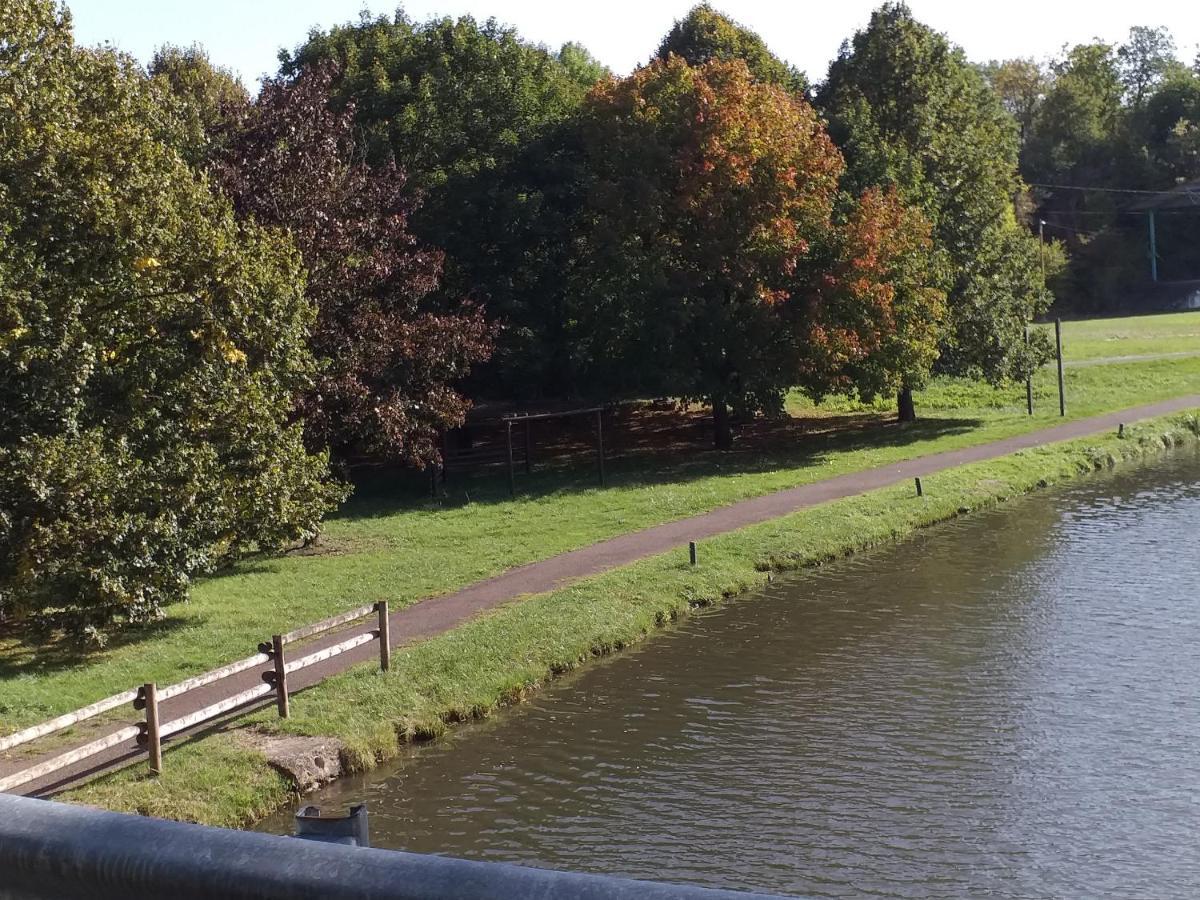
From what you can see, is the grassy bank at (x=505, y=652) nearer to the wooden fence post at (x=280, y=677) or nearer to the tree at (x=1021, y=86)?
the wooden fence post at (x=280, y=677)

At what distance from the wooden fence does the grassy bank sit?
12.9 inches

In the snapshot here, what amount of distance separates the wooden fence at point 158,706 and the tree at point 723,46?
35.5m

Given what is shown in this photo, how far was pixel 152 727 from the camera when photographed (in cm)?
1522

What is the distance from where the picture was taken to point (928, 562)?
27.9 metres

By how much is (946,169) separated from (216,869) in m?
47.8

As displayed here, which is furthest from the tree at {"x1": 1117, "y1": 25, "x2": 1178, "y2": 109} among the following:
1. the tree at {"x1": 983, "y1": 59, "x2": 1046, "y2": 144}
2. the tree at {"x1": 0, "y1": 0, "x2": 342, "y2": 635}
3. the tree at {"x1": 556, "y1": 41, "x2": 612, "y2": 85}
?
the tree at {"x1": 0, "y1": 0, "x2": 342, "y2": 635}

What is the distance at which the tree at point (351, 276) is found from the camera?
31.0 meters

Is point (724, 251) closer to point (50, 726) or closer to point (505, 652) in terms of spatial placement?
point (505, 652)

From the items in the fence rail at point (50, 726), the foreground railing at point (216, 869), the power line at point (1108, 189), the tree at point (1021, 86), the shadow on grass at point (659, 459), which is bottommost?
the fence rail at point (50, 726)

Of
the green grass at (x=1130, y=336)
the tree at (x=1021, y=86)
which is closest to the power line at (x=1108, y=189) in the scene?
the green grass at (x=1130, y=336)

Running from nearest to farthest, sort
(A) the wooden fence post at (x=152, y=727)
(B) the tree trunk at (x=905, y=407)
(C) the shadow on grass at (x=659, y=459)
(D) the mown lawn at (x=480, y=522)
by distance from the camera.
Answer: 1. (A) the wooden fence post at (x=152, y=727)
2. (D) the mown lawn at (x=480, y=522)
3. (C) the shadow on grass at (x=659, y=459)
4. (B) the tree trunk at (x=905, y=407)

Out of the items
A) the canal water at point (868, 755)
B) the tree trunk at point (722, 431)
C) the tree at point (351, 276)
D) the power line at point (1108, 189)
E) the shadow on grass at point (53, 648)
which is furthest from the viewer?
the power line at point (1108, 189)

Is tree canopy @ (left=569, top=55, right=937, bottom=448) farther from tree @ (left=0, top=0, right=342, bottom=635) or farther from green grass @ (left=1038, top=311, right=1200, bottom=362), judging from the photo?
green grass @ (left=1038, top=311, right=1200, bottom=362)

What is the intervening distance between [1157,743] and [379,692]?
1002cm
